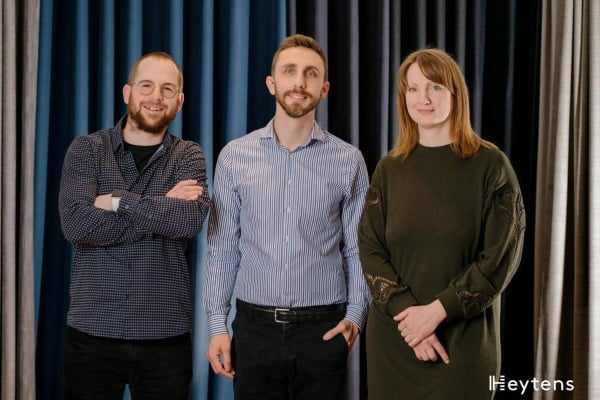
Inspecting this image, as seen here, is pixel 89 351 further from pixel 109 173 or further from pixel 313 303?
pixel 313 303

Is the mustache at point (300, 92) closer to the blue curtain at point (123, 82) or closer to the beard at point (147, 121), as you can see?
the beard at point (147, 121)

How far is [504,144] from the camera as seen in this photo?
11.3 ft

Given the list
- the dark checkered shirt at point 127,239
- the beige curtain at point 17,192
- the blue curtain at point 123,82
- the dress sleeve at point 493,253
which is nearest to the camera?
the dress sleeve at point 493,253

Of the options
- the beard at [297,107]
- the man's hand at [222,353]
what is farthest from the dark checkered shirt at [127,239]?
the beard at [297,107]

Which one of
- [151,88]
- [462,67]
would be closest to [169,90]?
[151,88]

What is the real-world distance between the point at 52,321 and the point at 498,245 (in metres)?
1.81

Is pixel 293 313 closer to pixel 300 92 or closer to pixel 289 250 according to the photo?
pixel 289 250

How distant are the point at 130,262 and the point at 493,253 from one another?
3.50 ft

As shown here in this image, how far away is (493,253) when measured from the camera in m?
1.96

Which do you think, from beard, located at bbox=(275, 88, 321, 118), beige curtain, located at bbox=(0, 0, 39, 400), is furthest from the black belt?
beige curtain, located at bbox=(0, 0, 39, 400)

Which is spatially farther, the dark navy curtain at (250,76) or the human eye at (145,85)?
the dark navy curtain at (250,76)

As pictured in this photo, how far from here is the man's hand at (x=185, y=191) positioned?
2260 mm

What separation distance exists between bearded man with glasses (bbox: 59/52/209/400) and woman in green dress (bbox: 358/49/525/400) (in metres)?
0.59

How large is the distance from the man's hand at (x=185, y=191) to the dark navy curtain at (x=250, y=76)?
0.75 m
